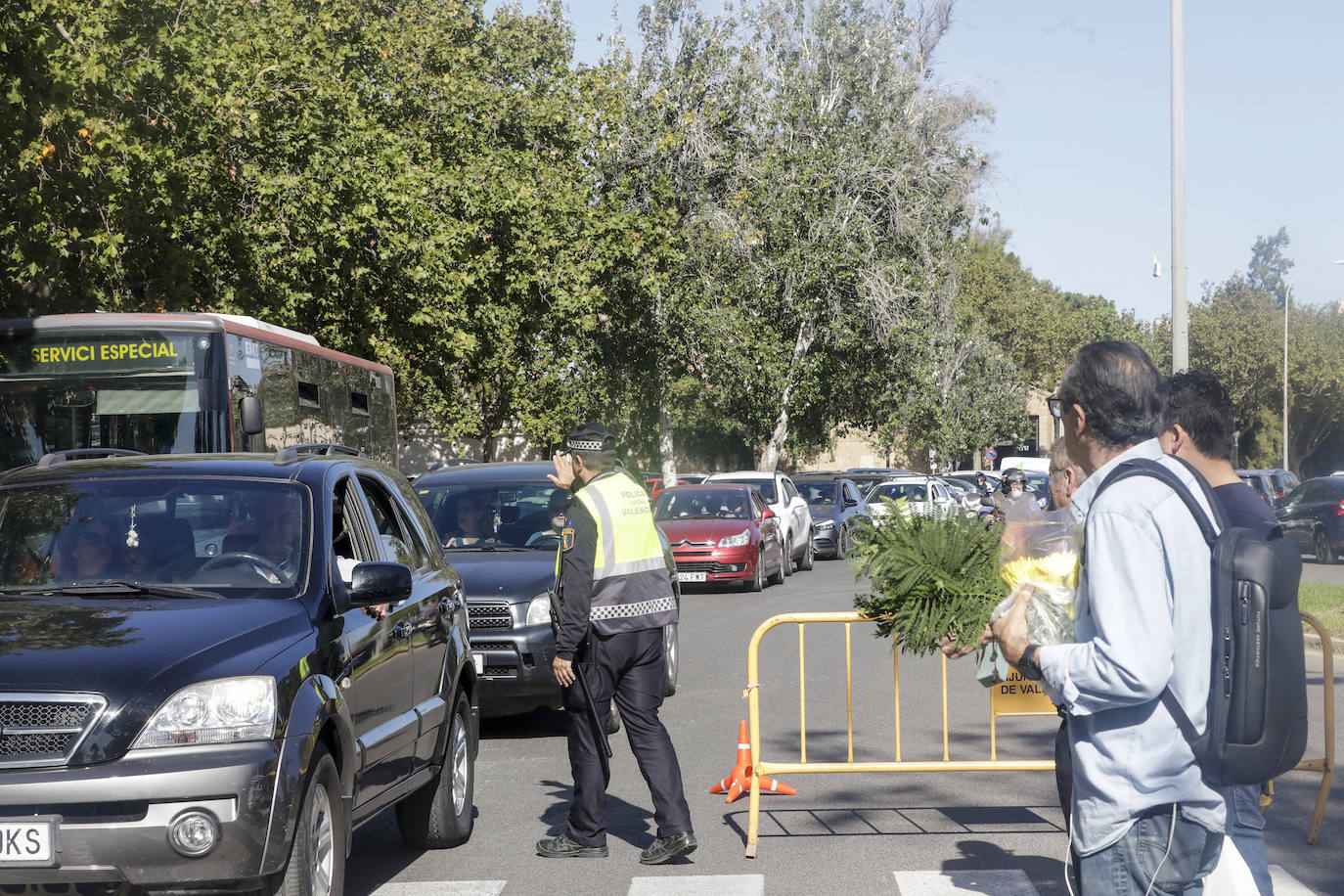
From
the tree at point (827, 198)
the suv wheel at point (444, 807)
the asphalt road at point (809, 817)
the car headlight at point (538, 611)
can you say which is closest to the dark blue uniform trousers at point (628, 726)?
the asphalt road at point (809, 817)

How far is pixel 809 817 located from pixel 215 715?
→ 3762mm

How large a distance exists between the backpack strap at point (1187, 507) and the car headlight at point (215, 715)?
2.69 metres

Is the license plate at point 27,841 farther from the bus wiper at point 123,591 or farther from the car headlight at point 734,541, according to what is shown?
the car headlight at point 734,541

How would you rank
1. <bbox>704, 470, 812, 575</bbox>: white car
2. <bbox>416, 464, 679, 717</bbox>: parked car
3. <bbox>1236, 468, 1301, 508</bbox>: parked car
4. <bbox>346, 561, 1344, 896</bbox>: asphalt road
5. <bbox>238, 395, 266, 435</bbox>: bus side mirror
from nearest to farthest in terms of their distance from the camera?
<bbox>346, 561, 1344, 896</bbox>: asphalt road, <bbox>416, 464, 679, 717</bbox>: parked car, <bbox>238, 395, 266, 435</bbox>: bus side mirror, <bbox>704, 470, 812, 575</bbox>: white car, <bbox>1236, 468, 1301, 508</bbox>: parked car

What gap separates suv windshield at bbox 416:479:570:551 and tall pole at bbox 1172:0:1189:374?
8.27 metres

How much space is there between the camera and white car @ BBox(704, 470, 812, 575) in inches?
1025

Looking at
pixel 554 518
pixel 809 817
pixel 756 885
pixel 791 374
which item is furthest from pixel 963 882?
pixel 791 374

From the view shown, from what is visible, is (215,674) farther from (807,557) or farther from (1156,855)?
(807,557)

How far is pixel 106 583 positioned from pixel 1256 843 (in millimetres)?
3905

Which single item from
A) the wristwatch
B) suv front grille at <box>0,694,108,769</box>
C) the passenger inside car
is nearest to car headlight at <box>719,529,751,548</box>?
the passenger inside car

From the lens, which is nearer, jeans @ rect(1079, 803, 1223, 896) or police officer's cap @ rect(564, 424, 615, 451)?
jeans @ rect(1079, 803, 1223, 896)

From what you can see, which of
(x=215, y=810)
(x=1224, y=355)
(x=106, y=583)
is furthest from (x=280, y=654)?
(x=1224, y=355)

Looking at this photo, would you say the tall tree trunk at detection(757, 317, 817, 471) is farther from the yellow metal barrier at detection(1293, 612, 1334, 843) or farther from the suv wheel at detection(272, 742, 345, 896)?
the suv wheel at detection(272, 742, 345, 896)

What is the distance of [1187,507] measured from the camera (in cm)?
328
